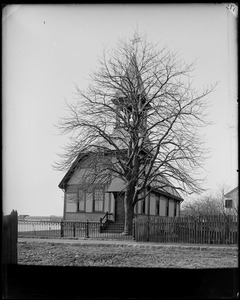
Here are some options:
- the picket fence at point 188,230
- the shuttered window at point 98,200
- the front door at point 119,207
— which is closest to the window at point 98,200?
the shuttered window at point 98,200

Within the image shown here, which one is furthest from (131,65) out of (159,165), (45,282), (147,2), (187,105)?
(147,2)

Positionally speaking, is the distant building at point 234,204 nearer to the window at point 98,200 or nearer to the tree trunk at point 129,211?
the tree trunk at point 129,211

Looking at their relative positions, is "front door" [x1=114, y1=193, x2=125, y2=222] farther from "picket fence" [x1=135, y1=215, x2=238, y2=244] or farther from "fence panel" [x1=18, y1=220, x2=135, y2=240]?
"picket fence" [x1=135, y1=215, x2=238, y2=244]

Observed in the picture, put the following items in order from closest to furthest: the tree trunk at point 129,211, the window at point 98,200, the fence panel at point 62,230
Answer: the tree trunk at point 129,211 → the fence panel at point 62,230 → the window at point 98,200

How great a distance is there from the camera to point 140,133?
2212 cm

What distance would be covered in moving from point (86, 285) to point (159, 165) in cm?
1611

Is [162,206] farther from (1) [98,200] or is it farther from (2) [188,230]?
(2) [188,230]

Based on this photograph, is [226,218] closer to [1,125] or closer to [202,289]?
[202,289]

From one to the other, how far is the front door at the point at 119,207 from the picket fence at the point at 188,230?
5.75 meters

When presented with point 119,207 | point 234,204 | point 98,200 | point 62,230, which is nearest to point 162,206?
point 234,204

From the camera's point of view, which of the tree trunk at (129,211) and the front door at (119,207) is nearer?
the tree trunk at (129,211)

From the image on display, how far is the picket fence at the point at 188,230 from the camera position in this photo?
19.6 metres

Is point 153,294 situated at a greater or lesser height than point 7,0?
lesser

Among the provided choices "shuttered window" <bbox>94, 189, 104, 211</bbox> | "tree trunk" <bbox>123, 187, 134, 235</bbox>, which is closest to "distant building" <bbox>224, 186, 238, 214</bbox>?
"tree trunk" <bbox>123, 187, 134, 235</bbox>
